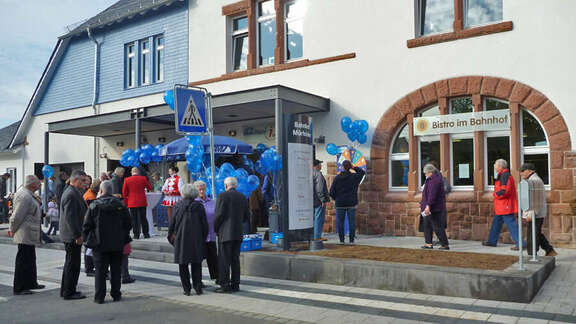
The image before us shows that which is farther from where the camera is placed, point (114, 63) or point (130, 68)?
point (114, 63)

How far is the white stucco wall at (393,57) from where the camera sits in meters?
10.6

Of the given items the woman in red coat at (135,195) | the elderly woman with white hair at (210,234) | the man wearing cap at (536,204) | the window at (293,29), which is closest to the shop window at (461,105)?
the man wearing cap at (536,204)

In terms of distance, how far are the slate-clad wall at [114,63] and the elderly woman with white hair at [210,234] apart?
9.94 m

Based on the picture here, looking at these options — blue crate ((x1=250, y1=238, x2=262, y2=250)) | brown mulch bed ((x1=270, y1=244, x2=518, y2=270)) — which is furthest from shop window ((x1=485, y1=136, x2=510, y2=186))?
blue crate ((x1=250, y1=238, x2=262, y2=250))

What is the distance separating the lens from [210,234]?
7.59 metres

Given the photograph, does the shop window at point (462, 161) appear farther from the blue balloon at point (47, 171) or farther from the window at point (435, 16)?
the blue balloon at point (47, 171)

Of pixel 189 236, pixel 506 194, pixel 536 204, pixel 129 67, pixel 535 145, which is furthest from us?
pixel 129 67

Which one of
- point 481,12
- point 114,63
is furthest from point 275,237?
point 114,63

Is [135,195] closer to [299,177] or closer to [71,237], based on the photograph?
[299,177]

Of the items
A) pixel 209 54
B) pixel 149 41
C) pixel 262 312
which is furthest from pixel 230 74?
pixel 262 312

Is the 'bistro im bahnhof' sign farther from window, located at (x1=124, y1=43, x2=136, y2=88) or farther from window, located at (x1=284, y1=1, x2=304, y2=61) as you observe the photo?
window, located at (x1=124, y1=43, x2=136, y2=88)

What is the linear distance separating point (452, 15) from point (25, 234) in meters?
9.92

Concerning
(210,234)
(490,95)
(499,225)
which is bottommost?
(499,225)

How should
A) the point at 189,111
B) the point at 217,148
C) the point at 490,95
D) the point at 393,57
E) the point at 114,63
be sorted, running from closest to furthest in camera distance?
1. the point at 189,111
2. the point at 490,95
3. the point at 393,57
4. the point at 217,148
5. the point at 114,63
